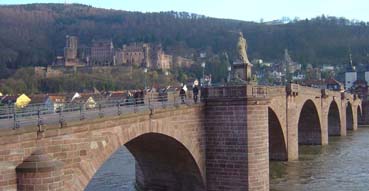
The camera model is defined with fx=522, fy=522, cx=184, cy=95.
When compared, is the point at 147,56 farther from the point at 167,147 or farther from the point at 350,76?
the point at 167,147

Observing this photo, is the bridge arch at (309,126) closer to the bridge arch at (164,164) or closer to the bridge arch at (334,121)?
the bridge arch at (334,121)

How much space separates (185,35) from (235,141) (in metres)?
152

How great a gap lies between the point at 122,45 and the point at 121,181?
15139cm

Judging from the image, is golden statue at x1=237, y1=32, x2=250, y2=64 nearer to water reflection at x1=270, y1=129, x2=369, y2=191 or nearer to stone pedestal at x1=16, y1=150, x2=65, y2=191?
water reflection at x1=270, y1=129, x2=369, y2=191

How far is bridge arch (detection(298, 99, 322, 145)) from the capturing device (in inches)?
1831

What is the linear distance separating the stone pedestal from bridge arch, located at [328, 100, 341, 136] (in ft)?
157

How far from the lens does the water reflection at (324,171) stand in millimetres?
27331

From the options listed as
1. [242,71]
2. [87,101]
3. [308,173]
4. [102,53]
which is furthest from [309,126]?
[102,53]

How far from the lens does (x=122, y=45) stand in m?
177

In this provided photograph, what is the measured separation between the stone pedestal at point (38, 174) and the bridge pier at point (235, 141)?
10.7 m

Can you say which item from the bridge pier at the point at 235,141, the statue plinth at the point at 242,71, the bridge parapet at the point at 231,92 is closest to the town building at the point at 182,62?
the statue plinth at the point at 242,71

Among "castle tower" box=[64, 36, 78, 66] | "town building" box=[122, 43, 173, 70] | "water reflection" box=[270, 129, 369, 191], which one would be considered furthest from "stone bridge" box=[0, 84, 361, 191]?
"castle tower" box=[64, 36, 78, 66]

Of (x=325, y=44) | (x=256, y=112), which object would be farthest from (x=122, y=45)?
(x=256, y=112)

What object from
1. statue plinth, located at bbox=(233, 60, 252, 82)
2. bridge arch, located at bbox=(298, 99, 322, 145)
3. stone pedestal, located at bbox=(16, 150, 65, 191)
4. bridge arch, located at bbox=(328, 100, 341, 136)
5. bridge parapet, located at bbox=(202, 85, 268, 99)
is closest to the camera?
stone pedestal, located at bbox=(16, 150, 65, 191)
